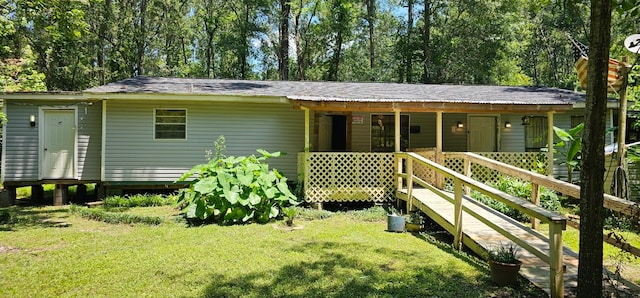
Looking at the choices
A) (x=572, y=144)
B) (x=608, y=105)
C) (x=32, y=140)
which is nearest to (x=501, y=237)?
(x=572, y=144)

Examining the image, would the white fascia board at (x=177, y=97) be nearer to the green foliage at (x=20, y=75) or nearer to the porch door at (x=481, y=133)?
the porch door at (x=481, y=133)

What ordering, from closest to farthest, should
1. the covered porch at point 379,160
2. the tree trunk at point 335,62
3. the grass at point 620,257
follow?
1. the grass at point 620,257
2. the covered porch at point 379,160
3. the tree trunk at point 335,62

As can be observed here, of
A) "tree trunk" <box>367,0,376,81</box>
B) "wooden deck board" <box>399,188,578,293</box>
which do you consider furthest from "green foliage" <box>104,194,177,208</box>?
"tree trunk" <box>367,0,376,81</box>

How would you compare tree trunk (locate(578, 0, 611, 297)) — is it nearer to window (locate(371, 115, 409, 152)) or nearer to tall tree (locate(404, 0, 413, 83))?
window (locate(371, 115, 409, 152))

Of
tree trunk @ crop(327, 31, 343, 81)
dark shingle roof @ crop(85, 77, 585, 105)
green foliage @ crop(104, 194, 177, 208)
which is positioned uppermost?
tree trunk @ crop(327, 31, 343, 81)

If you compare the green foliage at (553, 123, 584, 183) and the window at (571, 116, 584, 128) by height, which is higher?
the window at (571, 116, 584, 128)

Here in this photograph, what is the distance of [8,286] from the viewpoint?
3.88 meters

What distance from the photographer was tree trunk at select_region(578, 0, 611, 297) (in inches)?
99.8

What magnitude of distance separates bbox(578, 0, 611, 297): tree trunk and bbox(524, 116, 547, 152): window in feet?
32.8

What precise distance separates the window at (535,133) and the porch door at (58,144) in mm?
12263

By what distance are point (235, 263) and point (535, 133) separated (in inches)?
412

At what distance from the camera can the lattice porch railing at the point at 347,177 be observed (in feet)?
27.6

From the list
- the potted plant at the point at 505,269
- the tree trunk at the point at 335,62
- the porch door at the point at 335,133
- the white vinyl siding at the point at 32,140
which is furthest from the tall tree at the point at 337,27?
the potted plant at the point at 505,269

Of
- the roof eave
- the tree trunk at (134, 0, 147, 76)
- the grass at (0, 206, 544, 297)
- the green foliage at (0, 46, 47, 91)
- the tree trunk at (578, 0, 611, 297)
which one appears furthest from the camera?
the tree trunk at (134, 0, 147, 76)
